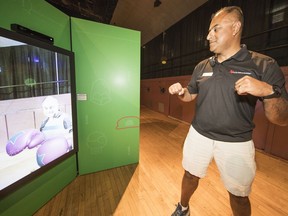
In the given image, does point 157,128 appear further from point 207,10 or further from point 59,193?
point 207,10

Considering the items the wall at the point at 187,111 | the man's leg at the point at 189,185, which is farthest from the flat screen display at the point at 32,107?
the wall at the point at 187,111

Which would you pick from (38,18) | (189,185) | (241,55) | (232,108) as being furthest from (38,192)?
(241,55)

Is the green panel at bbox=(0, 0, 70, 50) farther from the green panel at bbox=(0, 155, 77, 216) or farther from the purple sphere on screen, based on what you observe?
the green panel at bbox=(0, 155, 77, 216)

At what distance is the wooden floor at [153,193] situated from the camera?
1.56 metres

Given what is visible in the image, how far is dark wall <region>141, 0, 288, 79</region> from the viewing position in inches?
113

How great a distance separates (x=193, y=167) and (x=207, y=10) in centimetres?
481

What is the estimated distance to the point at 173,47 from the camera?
6.29 metres

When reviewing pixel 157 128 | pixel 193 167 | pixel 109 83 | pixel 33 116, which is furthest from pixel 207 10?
pixel 33 116

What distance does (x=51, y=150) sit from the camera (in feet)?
4.77

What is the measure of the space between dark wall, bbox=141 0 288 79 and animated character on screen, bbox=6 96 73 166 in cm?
383

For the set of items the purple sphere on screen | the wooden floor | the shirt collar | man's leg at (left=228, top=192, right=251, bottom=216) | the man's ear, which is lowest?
the wooden floor

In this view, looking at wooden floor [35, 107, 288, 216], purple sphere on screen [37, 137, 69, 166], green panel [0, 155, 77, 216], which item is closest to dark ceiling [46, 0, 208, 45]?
purple sphere on screen [37, 137, 69, 166]

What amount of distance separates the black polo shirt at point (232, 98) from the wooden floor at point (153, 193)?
3.32 ft

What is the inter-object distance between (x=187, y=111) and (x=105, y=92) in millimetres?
3650
